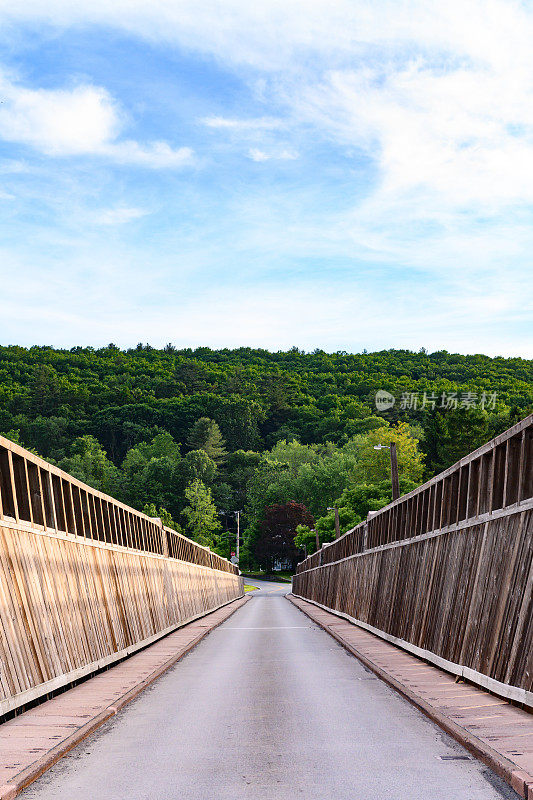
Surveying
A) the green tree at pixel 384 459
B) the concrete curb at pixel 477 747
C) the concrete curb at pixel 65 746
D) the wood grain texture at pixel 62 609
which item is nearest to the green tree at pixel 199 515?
the green tree at pixel 384 459

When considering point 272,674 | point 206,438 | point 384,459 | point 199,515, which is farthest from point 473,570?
point 206,438

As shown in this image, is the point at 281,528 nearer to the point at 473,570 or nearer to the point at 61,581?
the point at 473,570

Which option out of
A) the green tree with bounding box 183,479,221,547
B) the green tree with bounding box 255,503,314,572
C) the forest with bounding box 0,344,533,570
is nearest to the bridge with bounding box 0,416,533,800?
the forest with bounding box 0,344,533,570

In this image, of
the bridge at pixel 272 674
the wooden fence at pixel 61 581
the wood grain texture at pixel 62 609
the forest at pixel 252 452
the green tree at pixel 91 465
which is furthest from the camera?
the green tree at pixel 91 465

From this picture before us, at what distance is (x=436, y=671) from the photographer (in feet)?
46.0

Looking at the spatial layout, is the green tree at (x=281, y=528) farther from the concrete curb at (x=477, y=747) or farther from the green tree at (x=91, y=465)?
the concrete curb at (x=477, y=747)

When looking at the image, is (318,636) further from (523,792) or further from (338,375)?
(338,375)

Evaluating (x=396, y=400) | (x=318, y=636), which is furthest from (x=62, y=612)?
(x=396, y=400)

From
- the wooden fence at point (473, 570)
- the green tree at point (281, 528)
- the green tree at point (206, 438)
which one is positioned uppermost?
the green tree at point (206, 438)

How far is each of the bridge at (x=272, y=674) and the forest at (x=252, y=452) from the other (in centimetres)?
8749

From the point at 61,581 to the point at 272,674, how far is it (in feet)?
14.5

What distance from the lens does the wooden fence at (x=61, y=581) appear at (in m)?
10.1

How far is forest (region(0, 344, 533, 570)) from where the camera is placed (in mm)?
125000

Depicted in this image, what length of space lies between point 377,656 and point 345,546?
21828 mm
